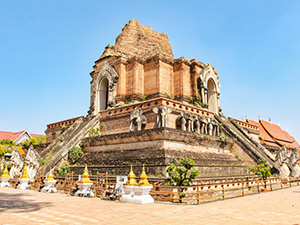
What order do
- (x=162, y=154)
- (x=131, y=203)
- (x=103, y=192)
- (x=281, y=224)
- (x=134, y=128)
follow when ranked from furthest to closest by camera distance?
1. (x=134, y=128)
2. (x=162, y=154)
3. (x=103, y=192)
4. (x=131, y=203)
5. (x=281, y=224)

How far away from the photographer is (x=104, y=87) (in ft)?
80.6

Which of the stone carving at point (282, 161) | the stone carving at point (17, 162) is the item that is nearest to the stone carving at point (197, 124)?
the stone carving at point (282, 161)

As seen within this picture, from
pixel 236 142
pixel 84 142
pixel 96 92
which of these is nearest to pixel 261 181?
pixel 236 142

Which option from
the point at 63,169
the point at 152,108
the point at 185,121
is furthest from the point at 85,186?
the point at 185,121

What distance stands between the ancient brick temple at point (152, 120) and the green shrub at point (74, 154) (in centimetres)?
38

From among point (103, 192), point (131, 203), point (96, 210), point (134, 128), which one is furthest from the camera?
point (134, 128)

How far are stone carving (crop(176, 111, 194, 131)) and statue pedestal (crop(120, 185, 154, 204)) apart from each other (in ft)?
28.1

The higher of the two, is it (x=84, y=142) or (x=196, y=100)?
(x=196, y=100)

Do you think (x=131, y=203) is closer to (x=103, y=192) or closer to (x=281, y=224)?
(x=103, y=192)

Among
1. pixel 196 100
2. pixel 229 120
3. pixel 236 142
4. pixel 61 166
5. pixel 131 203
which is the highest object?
pixel 196 100

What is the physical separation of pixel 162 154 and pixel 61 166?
285 inches

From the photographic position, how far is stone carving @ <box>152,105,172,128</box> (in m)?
16.0

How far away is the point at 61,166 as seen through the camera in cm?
1650

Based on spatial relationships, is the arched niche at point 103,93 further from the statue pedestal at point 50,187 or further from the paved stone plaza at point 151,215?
the paved stone plaza at point 151,215
